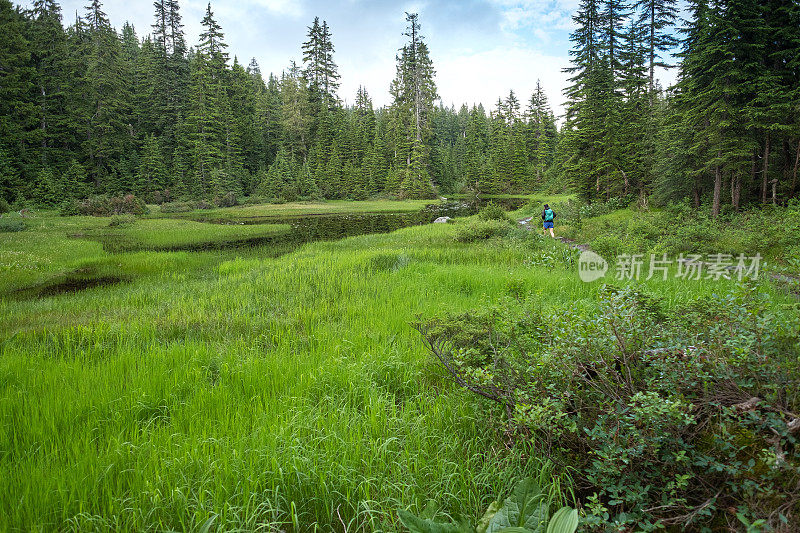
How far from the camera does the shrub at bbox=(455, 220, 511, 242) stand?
16.3 meters

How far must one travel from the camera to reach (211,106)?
44.8 meters

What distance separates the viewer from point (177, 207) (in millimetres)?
37031

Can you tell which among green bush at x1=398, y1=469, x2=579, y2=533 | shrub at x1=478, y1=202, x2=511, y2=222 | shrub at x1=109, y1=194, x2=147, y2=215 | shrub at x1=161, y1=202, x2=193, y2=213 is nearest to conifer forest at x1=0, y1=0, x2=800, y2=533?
green bush at x1=398, y1=469, x2=579, y2=533

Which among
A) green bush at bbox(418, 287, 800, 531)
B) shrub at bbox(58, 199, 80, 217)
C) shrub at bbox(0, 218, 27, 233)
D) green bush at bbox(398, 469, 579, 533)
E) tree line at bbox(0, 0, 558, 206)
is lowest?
green bush at bbox(398, 469, 579, 533)

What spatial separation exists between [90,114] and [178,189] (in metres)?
10.9

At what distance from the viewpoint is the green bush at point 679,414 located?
1836 millimetres

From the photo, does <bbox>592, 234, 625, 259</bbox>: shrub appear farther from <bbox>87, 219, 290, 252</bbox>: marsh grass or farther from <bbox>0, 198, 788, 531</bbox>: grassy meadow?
<bbox>87, 219, 290, 252</bbox>: marsh grass

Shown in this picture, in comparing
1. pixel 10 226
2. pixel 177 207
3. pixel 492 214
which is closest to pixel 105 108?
pixel 177 207

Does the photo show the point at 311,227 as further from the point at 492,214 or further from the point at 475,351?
the point at 475,351

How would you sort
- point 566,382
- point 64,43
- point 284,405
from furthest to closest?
point 64,43 → point 284,405 → point 566,382

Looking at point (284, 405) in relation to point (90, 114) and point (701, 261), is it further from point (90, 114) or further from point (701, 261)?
point (90, 114)

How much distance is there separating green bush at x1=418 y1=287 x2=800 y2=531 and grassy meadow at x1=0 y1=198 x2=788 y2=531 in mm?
479

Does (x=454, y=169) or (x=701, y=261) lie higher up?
(x=454, y=169)

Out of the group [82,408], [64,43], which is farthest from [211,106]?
[82,408]
